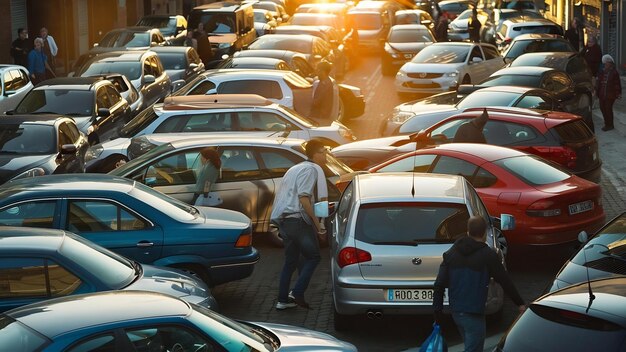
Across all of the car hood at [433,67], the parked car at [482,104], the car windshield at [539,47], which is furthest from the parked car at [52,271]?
the car windshield at [539,47]

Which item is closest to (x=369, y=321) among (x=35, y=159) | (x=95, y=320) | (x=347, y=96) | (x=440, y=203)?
(x=440, y=203)

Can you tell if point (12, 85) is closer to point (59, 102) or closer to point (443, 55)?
point (59, 102)

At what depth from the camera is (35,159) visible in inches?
707

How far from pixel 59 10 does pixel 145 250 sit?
31096mm

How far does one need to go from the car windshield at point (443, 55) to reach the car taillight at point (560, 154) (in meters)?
13.3

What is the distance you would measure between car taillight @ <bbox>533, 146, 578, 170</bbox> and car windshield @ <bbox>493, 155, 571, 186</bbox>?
6.91 ft

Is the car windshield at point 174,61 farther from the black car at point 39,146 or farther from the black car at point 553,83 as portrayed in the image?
the black car at point 39,146

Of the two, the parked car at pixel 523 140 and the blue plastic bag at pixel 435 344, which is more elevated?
the blue plastic bag at pixel 435 344

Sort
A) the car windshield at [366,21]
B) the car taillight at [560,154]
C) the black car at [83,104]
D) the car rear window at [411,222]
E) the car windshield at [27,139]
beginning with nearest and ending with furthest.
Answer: the car rear window at [411,222] → the car taillight at [560,154] → the car windshield at [27,139] → the black car at [83,104] → the car windshield at [366,21]

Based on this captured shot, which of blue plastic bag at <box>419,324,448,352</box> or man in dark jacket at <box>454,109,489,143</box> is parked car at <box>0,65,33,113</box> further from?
blue plastic bag at <box>419,324,448,352</box>

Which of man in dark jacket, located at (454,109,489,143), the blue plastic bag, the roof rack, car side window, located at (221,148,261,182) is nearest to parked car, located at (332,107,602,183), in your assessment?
man in dark jacket, located at (454,109,489,143)

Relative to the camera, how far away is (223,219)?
12.9 metres

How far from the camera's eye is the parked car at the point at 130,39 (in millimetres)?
33281

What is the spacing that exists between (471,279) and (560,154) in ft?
25.5
